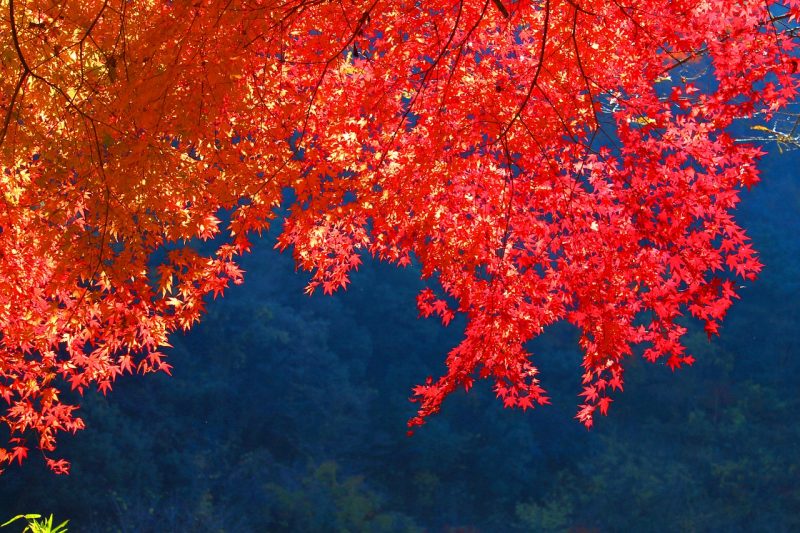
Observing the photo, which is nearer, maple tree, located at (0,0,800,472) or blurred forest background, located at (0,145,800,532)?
maple tree, located at (0,0,800,472)

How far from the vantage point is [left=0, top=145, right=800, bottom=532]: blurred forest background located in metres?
9.66

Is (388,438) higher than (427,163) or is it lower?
lower

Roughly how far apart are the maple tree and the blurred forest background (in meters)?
6.18

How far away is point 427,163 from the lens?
374 centimetres

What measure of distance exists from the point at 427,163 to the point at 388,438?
7462mm

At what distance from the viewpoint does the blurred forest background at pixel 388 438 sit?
9664 mm

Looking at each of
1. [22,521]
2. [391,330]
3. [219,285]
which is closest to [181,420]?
[22,521]

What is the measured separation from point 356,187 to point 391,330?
837 centimetres

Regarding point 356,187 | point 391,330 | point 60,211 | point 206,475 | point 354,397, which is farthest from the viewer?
point 391,330

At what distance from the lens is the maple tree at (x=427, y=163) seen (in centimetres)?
340

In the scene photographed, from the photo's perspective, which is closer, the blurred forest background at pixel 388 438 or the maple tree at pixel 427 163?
the maple tree at pixel 427 163

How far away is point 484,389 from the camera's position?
1117cm

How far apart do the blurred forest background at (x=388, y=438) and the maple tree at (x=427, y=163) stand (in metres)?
6.18

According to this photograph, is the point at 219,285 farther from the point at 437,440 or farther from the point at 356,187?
the point at 437,440
